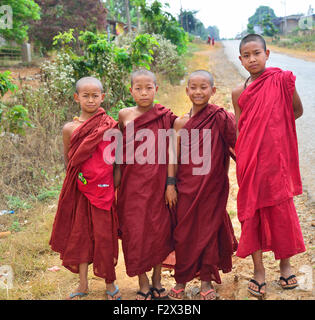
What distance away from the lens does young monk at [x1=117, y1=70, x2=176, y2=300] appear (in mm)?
2695

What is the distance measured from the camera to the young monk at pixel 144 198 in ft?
8.84

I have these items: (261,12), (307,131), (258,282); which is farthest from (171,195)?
(261,12)

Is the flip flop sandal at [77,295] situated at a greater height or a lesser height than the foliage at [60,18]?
lesser

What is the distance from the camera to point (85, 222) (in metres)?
2.79

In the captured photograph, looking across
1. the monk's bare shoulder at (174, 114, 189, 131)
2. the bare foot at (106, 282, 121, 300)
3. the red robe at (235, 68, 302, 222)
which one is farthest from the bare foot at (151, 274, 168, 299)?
the monk's bare shoulder at (174, 114, 189, 131)

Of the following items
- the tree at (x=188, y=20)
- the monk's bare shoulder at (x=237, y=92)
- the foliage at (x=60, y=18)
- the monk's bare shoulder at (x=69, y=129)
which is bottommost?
the monk's bare shoulder at (x=69, y=129)

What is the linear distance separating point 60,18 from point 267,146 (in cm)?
1385

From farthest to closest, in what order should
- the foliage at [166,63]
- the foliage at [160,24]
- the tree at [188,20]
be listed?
the tree at [188,20] < the foliage at [160,24] < the foliage at [166,63]

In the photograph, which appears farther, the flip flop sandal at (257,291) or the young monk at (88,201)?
the young monk at (88,201)

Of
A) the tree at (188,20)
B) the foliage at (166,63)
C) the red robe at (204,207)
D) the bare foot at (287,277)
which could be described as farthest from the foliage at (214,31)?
the bare foot at (287,277)

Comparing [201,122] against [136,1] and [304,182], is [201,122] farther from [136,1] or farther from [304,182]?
[136,1]

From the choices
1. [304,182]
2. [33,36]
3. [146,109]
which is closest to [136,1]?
[33,36]

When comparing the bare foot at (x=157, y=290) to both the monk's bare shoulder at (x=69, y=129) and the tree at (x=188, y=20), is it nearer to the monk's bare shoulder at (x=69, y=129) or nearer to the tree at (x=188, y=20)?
the monk's bare shoulder at (x=69, y=129)

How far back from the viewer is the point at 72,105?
21.5 ft
